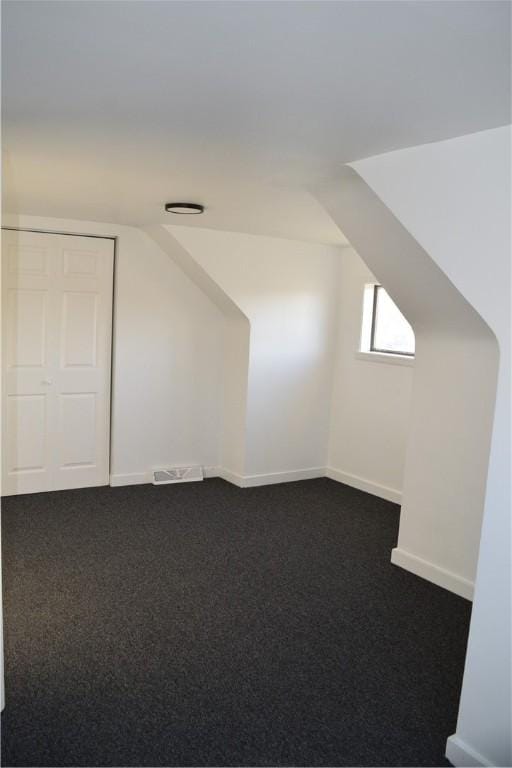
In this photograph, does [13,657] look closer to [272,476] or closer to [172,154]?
[172,154]

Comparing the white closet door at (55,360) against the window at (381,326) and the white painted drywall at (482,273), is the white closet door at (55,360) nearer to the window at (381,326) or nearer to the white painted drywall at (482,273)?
the window at (381,326)

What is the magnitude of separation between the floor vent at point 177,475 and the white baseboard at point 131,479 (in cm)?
9

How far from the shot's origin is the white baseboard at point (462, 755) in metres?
2.24

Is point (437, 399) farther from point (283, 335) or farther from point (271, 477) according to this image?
point (271, 477)

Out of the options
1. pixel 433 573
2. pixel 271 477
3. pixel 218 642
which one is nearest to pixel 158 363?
pixel 271 477

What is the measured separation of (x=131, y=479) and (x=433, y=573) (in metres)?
2.71

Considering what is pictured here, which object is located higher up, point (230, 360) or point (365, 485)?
point (230, 360)

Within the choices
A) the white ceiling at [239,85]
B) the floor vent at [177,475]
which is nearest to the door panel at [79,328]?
the floor vent at [177,475]

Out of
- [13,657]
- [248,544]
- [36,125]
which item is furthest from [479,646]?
[36,125]

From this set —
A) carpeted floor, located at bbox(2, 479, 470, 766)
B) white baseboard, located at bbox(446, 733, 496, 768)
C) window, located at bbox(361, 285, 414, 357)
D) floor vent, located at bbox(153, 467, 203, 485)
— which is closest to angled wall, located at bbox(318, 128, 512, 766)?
white baseboard, located at bbox(446, 733, 496, 768)

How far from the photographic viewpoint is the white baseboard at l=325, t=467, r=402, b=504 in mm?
5441

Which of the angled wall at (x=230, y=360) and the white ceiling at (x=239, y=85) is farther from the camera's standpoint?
the angled wall at (x=230, y=360)

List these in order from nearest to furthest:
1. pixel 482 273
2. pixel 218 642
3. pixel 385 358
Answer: pixel 482 273, pixel 218 642, pixel 385 358

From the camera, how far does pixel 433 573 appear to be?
390 centimetres
